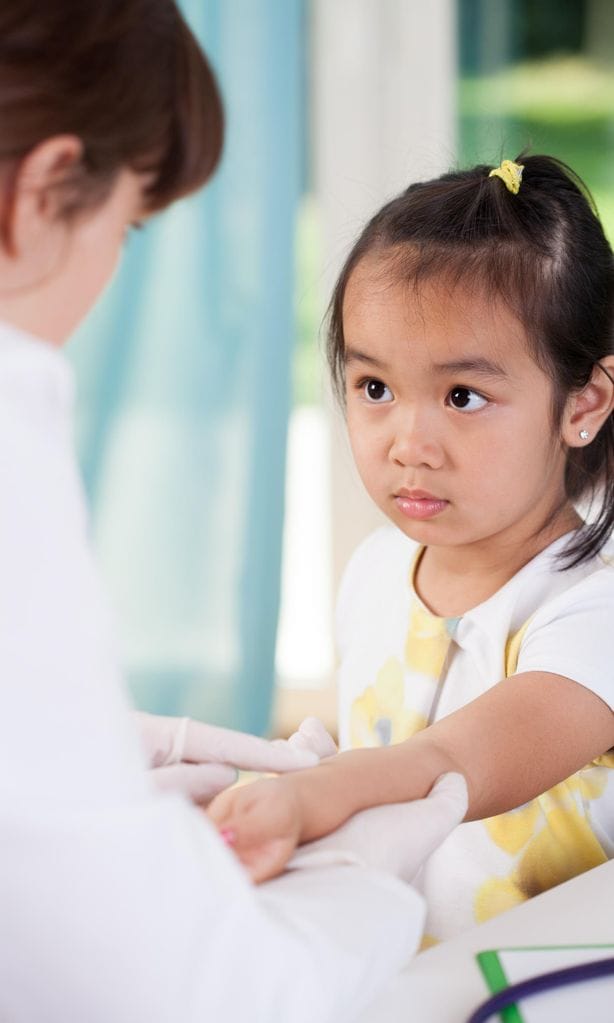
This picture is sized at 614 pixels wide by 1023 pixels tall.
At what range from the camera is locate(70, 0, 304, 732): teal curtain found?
2426mm

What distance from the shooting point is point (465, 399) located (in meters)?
1.06

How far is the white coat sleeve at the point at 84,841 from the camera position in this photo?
45cm

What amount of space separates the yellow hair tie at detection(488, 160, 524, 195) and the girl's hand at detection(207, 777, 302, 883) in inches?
24.2

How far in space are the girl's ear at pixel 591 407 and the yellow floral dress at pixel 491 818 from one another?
11 cm

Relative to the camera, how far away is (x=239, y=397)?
252cm

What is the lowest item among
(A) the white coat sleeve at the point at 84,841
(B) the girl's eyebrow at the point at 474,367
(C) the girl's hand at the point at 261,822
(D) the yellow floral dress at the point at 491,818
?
(D) the yellow floral dress at the point at 491,818

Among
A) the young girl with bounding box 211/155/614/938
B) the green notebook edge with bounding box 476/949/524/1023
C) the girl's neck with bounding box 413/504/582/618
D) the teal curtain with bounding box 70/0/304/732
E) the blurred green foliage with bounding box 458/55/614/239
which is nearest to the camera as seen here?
the green notebook edge with bounding box 476/949/524/1023

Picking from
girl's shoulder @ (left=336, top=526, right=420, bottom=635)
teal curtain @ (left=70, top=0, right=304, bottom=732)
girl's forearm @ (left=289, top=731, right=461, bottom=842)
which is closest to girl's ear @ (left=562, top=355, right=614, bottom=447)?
girl's shoulder @ (left=336, top=526, right=420, bottom=635)

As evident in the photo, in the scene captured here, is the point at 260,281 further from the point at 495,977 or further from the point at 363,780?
the point at 495,977

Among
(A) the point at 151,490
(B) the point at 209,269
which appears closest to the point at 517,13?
(B) the point at 209,269

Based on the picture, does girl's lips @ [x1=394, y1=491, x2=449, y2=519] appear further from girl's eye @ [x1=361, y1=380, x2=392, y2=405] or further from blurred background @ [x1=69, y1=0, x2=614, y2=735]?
blurred background @ [x1=69, y1=0, x2=614, y2=735]

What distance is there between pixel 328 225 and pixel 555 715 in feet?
6.16

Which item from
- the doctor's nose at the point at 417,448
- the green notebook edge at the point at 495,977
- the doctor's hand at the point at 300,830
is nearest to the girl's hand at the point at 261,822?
the doctor's hand at the point at 300,830

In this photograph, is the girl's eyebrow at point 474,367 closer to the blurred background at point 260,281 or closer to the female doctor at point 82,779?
the female doctor at point 82,779
